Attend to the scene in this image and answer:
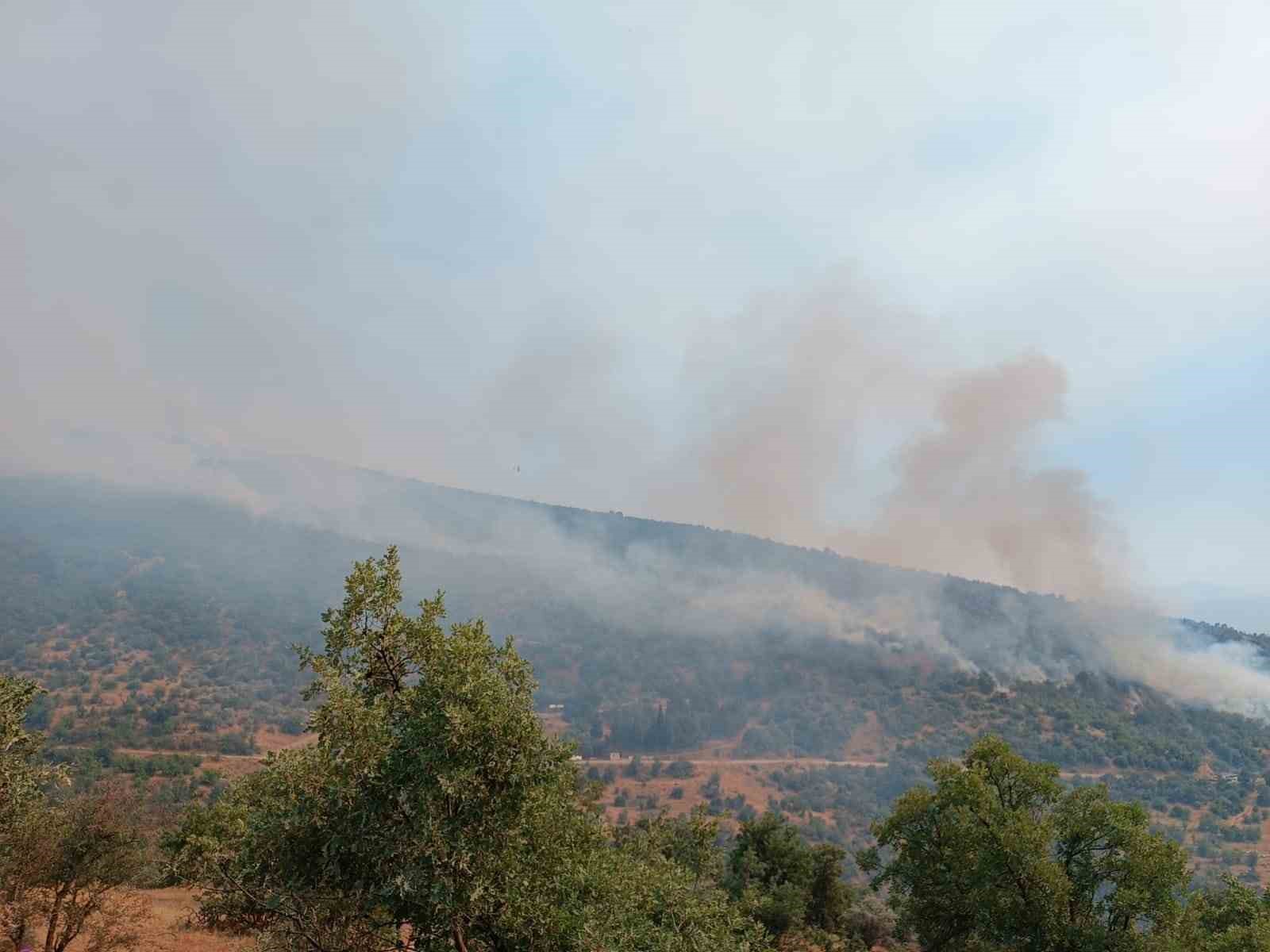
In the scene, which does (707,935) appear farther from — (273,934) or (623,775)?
(623,775)

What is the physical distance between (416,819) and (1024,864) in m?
25.0

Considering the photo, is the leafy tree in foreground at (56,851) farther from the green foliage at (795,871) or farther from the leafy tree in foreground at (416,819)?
the green foliage at (795,871)

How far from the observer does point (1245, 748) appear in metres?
158

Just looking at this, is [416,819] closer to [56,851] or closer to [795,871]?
[56,851]

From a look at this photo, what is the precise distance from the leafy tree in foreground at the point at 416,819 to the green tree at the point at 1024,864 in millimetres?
18327

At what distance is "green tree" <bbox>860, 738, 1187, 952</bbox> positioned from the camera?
2611 cm

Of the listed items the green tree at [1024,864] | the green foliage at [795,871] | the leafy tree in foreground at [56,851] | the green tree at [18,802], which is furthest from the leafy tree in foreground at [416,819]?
the green foliage at [795,871]

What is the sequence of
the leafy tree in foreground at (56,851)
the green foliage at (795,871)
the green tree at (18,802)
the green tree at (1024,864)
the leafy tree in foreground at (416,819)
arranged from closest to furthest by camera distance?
the leafy tree in foreground at (416,819)
the green tree at (18,802)
the leafy tree in foreground at (56,851)
the green tree at (1024,864)
the green foliage at (795,871)

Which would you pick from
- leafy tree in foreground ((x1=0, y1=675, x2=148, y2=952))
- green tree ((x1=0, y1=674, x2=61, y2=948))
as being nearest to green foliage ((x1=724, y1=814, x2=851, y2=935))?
leafy tree in foreground ((x1=0, y1=675, x2=148, y2=952))

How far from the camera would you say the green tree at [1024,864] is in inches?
1028

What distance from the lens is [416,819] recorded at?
13.2 meters

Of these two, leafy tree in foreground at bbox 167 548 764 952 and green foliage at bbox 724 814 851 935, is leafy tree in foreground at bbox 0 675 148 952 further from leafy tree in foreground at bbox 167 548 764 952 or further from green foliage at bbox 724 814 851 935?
green foliage at bbox 724 814 851 935

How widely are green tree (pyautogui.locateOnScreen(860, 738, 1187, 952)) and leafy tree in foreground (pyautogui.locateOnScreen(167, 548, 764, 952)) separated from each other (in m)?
18.3

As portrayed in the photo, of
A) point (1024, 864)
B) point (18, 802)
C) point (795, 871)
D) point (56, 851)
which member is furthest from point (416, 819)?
point (795, 871)
